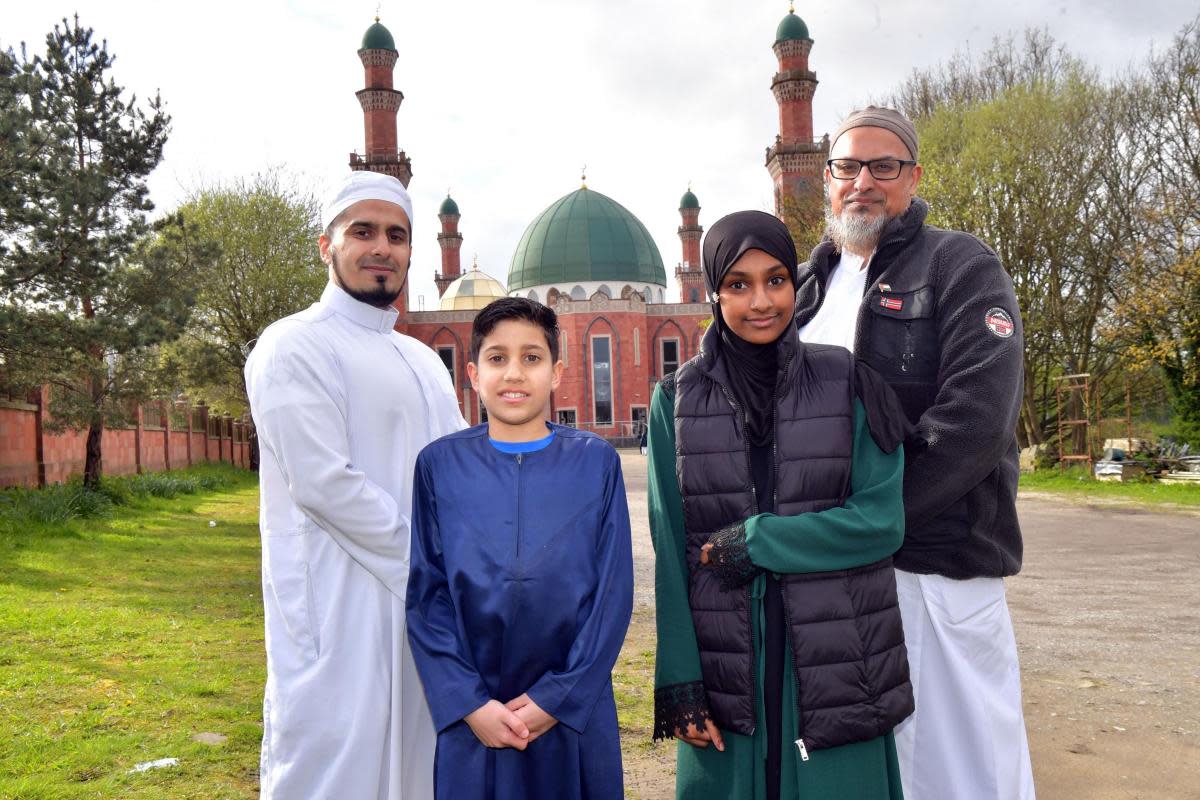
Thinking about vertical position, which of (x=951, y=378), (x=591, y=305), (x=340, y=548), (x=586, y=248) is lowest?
(x=340, y=548)

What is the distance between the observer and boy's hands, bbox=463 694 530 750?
220 centimetres

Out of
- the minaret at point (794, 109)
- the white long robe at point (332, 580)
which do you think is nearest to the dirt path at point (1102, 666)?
the white long robe at point (332, 580)

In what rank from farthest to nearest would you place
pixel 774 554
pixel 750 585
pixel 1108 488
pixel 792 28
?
pixel 792 28 → pixel 1108 488 → pixel 750 585 → pixel 774 554

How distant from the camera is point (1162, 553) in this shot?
9.29 m

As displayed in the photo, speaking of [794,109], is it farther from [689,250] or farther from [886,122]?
[886,122]

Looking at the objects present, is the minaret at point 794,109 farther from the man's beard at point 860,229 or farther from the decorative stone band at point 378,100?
the man's beard at point 860,229

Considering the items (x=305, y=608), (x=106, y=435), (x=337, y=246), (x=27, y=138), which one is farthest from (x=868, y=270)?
(x=106, y=435)

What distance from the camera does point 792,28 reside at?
1346 inches

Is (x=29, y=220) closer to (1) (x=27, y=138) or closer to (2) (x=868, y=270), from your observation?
(1) (x=27, y=138)

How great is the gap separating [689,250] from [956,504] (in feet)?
205

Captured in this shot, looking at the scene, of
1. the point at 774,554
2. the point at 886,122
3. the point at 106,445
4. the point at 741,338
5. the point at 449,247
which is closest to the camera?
the point at 774,554

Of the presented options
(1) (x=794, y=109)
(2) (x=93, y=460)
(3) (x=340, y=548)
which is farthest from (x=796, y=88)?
(3) (x=340, y=548)

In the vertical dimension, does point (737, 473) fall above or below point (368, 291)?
below

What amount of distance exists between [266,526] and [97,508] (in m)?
12.3
